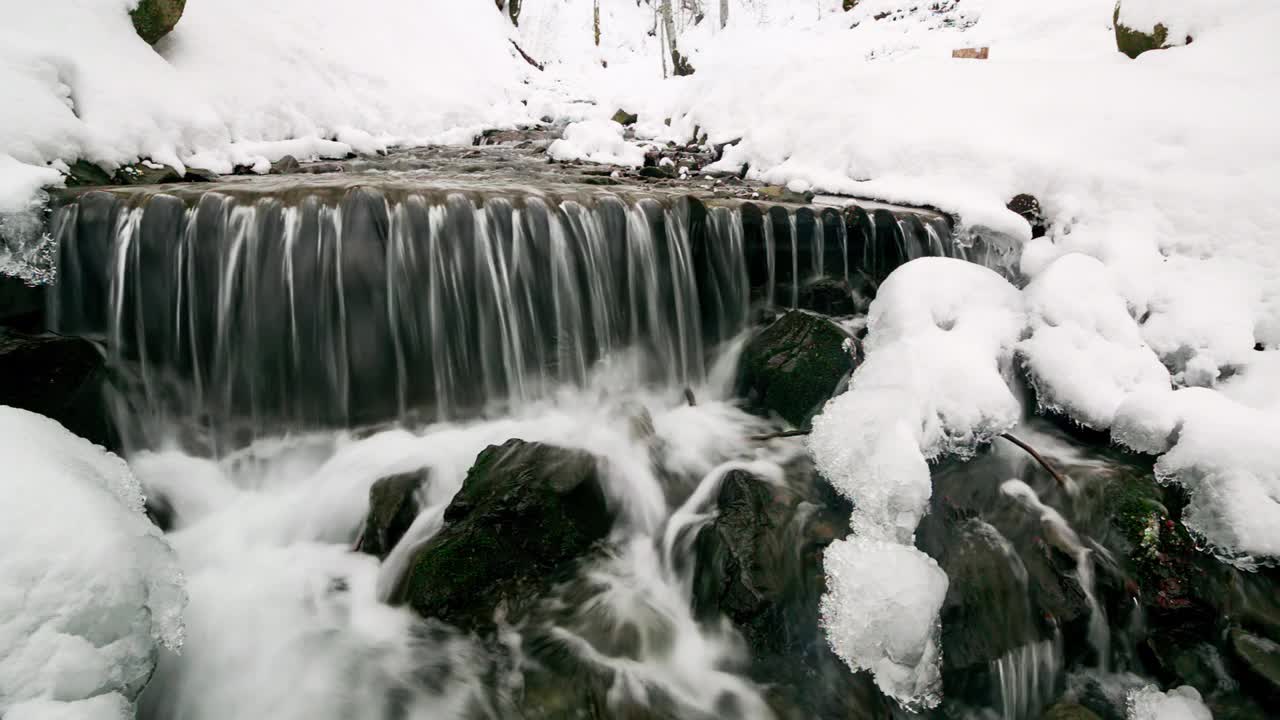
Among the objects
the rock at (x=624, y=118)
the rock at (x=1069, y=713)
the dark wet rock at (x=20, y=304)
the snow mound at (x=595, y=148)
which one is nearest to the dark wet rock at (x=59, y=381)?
the dark wet rock at (x=20, y=304)

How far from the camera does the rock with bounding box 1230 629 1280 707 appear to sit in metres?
2.21

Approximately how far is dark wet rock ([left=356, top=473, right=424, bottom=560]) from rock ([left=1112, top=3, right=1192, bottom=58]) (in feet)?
24.5

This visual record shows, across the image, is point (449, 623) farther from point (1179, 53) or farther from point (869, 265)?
point (1179, 53)

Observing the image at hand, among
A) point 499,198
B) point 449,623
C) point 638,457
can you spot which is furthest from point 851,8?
point 449,623

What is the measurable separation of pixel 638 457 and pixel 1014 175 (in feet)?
12.9

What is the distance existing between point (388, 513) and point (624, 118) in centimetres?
1165

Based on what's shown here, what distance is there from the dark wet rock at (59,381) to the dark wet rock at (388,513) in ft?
5.38

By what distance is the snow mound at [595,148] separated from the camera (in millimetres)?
8148

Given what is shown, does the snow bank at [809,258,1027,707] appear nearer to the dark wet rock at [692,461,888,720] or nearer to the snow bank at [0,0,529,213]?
the dark wet rock at [692,461,888,720]

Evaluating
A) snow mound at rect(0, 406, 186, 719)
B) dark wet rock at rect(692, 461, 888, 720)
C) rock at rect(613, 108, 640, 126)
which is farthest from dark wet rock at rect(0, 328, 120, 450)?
rock at rect(613, 108, 640, 126)

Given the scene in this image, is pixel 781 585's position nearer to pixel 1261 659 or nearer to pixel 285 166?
pixel 1261 659

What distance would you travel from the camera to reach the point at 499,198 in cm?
424

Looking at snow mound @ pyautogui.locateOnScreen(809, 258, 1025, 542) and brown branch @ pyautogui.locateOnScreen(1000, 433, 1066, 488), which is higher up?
snow mound @ pyautogui.locateOnScreen(809, 258, 1025, 542)

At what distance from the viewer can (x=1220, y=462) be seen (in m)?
2.62
